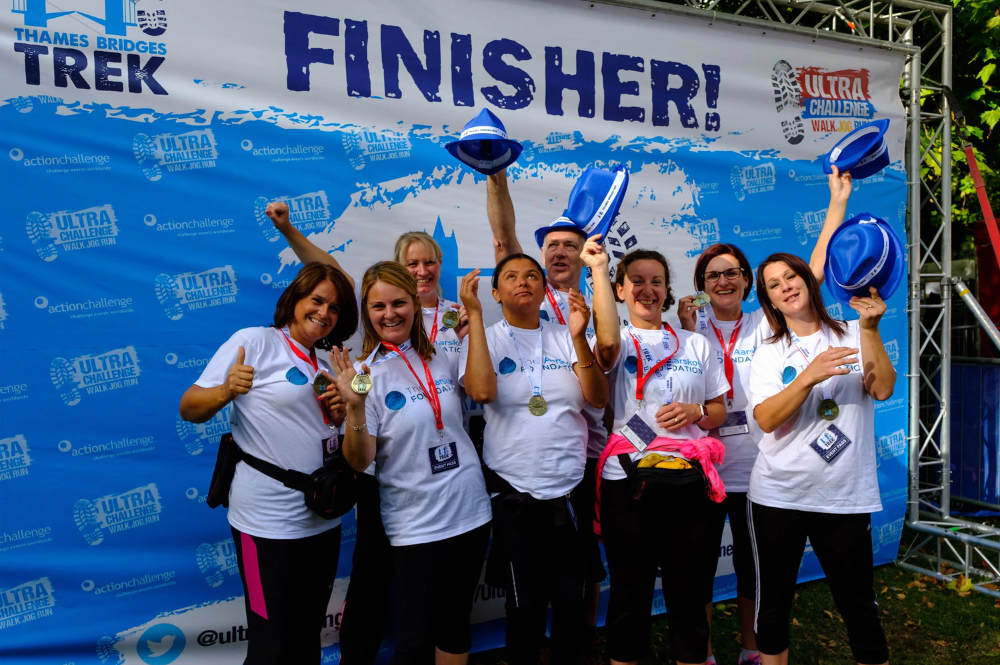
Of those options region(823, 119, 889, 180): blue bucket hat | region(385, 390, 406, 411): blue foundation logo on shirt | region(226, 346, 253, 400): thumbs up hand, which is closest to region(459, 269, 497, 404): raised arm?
region(385, 390, 406, 411): blue foundation logo on shirt

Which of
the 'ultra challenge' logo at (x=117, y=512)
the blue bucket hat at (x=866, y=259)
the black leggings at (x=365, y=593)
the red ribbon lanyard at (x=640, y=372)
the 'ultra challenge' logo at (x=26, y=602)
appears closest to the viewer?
the blue bucket hat at (x=866, y=259)

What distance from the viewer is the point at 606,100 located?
3725mm

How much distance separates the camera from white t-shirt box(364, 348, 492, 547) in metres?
2.28

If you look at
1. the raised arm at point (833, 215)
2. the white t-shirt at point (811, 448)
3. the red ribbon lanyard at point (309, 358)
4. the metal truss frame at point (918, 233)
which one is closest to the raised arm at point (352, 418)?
the red ribbon lanyard at point (309, 358)

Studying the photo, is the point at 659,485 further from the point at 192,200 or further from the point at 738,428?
the point at 192,200

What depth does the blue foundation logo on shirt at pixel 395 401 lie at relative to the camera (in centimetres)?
231

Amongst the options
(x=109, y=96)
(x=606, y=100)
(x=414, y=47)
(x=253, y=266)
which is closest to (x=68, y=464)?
(x=253, y=266)

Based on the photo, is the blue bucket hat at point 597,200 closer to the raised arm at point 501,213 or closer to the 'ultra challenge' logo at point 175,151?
the raised arm at point 501,213

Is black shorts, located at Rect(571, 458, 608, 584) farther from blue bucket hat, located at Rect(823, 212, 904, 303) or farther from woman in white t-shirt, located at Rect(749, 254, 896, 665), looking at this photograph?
blue bucket hat, located at Rect(823, 212, 904, 303)

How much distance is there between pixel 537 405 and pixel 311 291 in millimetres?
869

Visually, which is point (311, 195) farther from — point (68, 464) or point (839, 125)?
point (839, 125)

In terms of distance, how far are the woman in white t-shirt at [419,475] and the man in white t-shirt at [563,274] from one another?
0.52 meters

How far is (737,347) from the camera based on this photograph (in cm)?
288

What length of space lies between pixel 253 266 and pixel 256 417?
1174mm
